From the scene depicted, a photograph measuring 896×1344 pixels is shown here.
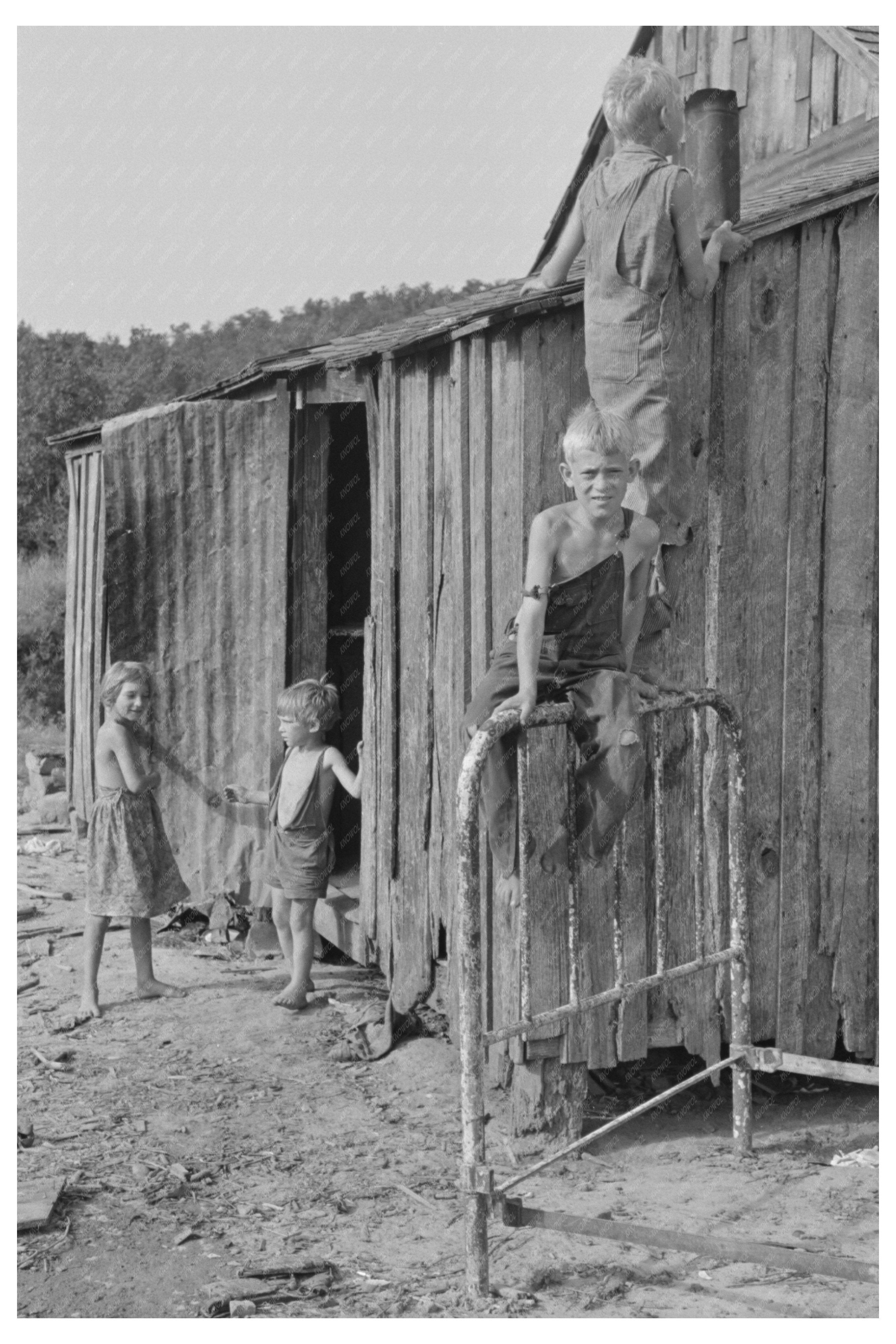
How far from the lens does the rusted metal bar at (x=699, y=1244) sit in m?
4.00

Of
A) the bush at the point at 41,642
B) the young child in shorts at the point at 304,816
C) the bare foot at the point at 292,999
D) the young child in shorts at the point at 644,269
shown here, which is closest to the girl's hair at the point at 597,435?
the young child in shorts at the point at 644,269

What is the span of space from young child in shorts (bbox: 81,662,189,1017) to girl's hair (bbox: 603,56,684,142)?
3.56 meters

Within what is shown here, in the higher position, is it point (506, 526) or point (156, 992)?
point (506, 526)

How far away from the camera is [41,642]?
15.6 m

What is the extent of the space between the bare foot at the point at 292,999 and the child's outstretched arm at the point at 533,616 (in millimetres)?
3162

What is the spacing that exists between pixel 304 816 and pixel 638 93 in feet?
12.4

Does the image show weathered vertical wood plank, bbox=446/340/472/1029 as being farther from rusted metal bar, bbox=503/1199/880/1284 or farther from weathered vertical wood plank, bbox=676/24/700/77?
weathered vertical wood plank, bbox=676/24/700/77

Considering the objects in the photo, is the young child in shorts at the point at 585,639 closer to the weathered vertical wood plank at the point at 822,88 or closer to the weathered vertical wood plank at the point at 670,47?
the weathered vertical wood plank at the point at 822,88

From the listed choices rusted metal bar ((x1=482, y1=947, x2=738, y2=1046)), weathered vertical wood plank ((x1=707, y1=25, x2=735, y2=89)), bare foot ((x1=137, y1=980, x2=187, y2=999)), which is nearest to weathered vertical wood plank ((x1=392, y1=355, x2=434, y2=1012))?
rusted metal bar ((x1=482, y1=947, x2=738, y2=1046))

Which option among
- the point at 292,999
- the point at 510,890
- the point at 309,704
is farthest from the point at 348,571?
the point at 510,890

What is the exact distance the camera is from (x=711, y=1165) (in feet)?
17.5

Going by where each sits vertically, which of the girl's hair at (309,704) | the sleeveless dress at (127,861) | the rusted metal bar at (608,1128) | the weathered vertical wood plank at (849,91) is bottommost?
the rusted metal bar at (608,1128)

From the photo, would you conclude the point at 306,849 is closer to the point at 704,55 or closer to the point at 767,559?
the point at 767,559

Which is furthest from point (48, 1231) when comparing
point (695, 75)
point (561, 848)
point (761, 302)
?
point (695, 75)
